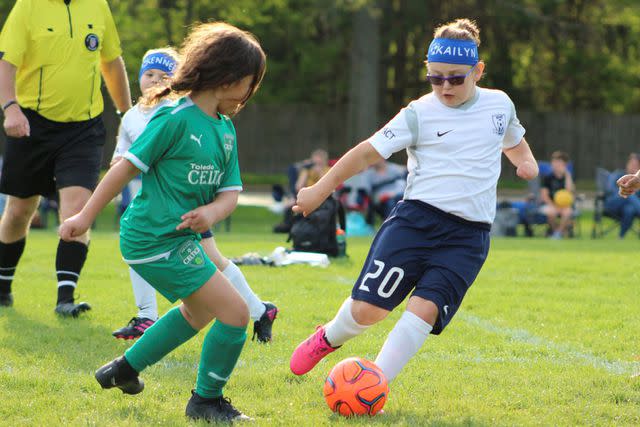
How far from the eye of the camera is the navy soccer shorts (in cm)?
472

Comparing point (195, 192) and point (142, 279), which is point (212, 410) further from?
point (142, 279)

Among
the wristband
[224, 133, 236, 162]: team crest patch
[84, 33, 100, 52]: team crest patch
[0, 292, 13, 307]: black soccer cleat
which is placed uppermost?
[224, 133, 236, 162]: team crest patch

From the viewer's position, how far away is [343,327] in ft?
16.1

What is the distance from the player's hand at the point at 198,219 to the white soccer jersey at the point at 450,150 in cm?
97

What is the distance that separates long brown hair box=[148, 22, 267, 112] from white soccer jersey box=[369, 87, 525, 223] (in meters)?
0.80

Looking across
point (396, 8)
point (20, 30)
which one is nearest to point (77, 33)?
point (20, 30)

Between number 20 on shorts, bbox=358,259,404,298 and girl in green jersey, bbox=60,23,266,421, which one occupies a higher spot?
girl in green jersey, bbox=60,23,266,421

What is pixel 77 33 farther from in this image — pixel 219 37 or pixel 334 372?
pixel 334 372

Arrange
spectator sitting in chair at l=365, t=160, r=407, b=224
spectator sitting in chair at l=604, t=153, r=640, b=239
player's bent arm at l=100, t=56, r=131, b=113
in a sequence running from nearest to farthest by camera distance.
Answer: player's bent arm at l=100, t=56, r=131, b=113, spectator sitting in chair at l=604, t=153, r=640, b=239, spectator sitting in chair at l=365, t=160, r=407, b=224

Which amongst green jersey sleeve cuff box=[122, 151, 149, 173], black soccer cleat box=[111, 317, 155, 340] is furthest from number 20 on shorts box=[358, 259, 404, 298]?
black soccer cleat box=[111, 317, 155, 340]

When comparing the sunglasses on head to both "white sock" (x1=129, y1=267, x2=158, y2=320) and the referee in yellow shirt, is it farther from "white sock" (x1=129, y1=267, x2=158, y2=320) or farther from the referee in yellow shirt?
the referee in yellow shirt

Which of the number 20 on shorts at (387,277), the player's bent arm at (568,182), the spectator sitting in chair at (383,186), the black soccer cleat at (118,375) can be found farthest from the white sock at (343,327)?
the player's bent arm at (568,182)

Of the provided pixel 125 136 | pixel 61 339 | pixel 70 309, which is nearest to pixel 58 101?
pixel 125 136

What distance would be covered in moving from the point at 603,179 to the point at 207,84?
16339mm
